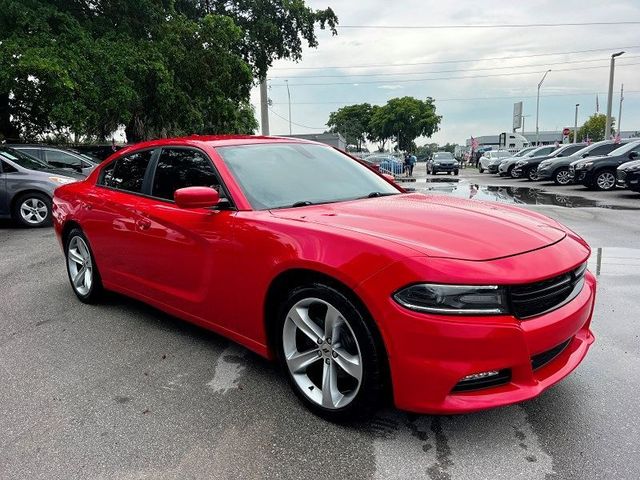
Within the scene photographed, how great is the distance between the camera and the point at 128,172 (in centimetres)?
435

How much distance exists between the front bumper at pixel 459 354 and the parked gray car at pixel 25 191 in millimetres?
9102

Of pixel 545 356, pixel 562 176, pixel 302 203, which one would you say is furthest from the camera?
pixel 562 176

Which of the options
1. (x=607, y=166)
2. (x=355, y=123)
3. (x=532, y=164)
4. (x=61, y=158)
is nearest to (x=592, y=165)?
(x=607, y=166)

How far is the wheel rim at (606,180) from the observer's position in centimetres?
1550

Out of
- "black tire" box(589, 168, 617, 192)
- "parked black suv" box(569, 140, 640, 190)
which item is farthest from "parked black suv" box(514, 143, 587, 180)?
"black tire" box(589, 168, 617, 192)

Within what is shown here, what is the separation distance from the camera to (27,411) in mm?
2895

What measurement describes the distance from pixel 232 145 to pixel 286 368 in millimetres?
1661

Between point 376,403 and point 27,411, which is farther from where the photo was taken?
point 27,411

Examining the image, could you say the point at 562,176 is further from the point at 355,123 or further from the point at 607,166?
the point at 355,123

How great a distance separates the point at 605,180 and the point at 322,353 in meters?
→ 15.7

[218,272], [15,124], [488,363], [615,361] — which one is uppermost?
[15,124]

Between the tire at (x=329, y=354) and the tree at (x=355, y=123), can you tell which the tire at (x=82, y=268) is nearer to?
the tire at (x=329, y=354)

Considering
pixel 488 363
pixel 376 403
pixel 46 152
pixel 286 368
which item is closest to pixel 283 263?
pixel 286 368

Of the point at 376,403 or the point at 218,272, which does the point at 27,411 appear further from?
the point at 376,403
